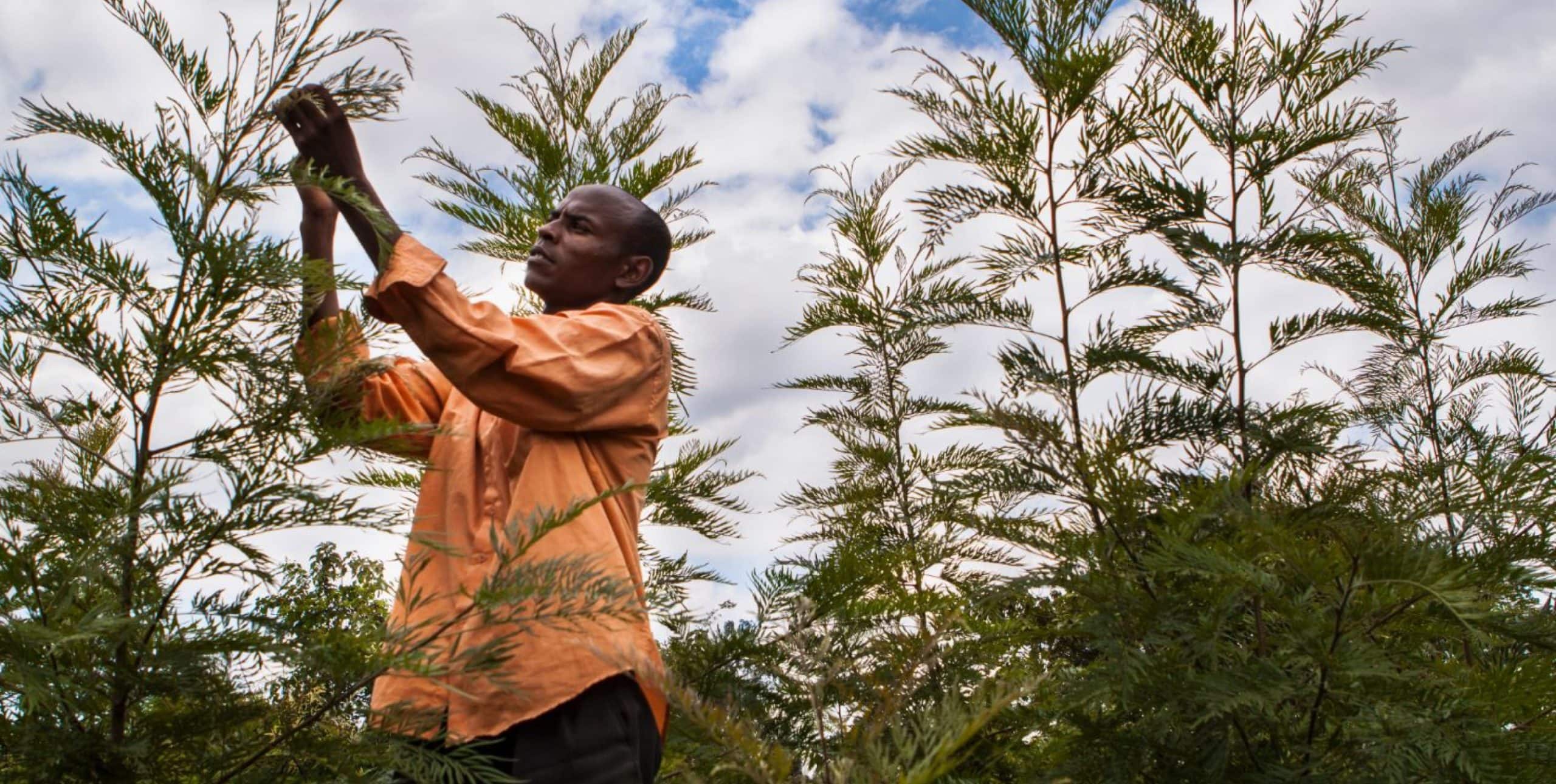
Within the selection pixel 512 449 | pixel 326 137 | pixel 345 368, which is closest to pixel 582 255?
pixel 512 449

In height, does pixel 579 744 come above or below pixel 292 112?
below

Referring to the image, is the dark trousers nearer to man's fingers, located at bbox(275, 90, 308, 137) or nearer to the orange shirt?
the orange shirt

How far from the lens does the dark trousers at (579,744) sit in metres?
2.03

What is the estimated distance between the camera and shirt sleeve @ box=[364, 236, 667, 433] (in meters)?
2.01

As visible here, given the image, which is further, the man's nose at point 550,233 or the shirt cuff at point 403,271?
the man's nose at point 550,233

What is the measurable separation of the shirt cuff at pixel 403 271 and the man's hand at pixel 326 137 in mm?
19

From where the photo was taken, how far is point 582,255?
2.68 m

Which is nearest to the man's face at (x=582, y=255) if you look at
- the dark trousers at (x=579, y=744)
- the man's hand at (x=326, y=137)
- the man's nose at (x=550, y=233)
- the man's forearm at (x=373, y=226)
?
the man's nose at (x=550, y=233)

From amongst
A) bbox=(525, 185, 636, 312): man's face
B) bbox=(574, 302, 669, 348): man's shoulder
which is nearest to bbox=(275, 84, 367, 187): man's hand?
bbox=(574, 302, 669, 348): man's shoulder

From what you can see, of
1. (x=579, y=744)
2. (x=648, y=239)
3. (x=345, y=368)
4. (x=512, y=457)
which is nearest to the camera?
(x=345, y=368)

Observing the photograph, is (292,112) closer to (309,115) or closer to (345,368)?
→ (309,115)

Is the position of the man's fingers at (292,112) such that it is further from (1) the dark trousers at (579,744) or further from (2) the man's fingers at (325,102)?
(1) the dark trousers at (579,744)

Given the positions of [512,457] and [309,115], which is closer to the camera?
[309,115]

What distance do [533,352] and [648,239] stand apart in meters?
0.72
